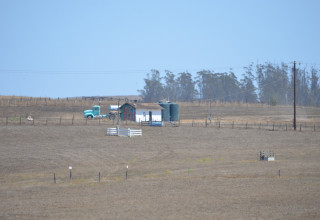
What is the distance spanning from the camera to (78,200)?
2544 cm

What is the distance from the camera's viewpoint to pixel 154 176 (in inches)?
1347

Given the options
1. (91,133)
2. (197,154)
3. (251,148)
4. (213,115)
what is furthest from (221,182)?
(213,115)

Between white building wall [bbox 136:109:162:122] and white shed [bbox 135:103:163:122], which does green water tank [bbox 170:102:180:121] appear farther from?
white building wall [bbox 136:109:162:122]

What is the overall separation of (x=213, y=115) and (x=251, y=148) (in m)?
58.6

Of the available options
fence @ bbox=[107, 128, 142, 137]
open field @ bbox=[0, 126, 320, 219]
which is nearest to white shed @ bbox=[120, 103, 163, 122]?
open field @ bbox=[0, 126, 320, 219]

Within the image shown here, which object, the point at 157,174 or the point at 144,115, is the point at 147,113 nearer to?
the point at 144,115

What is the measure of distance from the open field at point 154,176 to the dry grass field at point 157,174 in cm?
6

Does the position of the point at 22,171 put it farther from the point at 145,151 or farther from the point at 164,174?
the point at 145,151

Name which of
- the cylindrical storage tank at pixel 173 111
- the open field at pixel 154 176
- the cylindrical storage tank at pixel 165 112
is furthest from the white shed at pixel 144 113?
the open field at pixel 154 176

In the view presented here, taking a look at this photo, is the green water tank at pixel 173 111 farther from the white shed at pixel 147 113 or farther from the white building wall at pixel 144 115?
the white building wall at pixel 144 115

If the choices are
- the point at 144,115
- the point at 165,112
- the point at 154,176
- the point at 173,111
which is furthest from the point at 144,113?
the point at 154,176

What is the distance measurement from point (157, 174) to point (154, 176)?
3.06 ft

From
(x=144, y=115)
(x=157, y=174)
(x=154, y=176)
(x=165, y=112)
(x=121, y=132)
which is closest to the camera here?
(x=154, y=176)

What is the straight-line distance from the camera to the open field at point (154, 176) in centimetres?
2342
